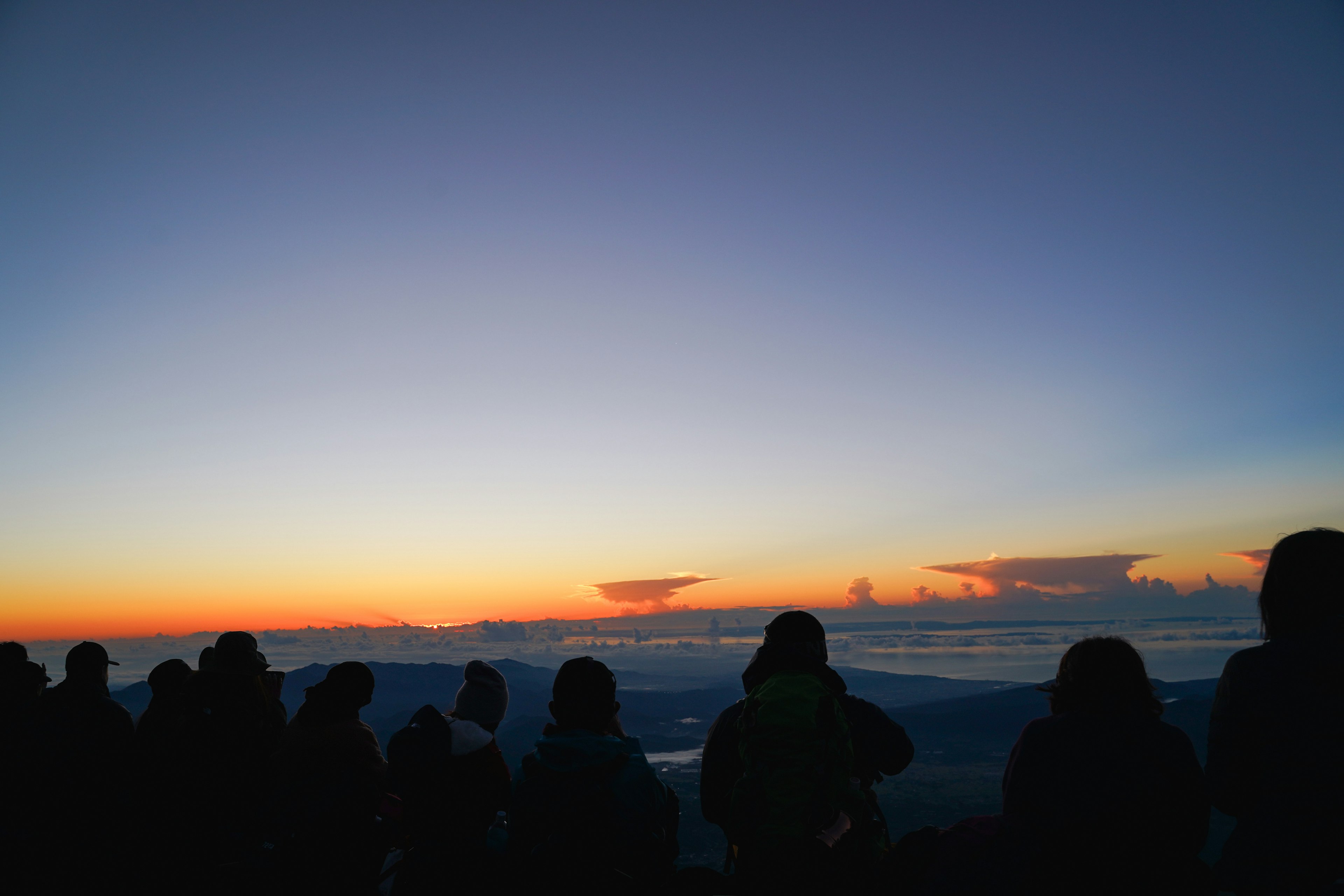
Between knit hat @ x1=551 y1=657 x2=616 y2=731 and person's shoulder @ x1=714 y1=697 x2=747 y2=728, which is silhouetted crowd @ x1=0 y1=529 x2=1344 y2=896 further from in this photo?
person's shoulder @ x1=714 y1=697 x2=747 y2=728

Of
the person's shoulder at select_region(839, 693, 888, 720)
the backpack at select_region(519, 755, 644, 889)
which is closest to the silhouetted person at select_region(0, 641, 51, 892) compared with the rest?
the backpack at select_region(519, 755, 644, 889)

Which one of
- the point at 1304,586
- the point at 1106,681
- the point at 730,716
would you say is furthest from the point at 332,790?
the point at 1304,586

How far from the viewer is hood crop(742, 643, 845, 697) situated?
5078 millimetres

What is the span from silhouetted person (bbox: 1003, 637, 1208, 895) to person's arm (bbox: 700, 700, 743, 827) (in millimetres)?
1908

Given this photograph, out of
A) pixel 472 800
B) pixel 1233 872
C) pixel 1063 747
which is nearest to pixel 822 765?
pixel 1063 747

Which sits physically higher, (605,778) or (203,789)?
(605,778)

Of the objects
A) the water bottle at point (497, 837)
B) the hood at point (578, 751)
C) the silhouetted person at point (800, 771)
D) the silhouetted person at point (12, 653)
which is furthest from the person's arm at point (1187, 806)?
the silhouetted person at point (12, 653)

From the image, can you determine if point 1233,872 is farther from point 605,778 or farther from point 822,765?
point 605,778

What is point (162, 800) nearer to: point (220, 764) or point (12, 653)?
point (220, 764)

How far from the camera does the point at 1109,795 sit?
4082 mm

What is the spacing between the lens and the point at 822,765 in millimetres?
4629

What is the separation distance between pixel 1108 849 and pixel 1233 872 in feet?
2.51

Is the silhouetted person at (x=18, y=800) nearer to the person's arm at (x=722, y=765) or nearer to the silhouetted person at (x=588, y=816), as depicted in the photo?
the silhouetted person at (x=588, y=816)

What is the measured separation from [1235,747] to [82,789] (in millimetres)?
9698
